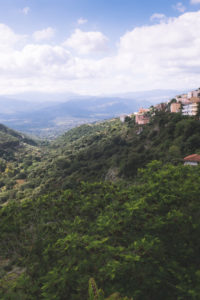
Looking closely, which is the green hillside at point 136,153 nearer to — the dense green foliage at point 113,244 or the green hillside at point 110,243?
the green hillside at point 110,243

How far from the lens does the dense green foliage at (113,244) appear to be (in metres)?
6.36

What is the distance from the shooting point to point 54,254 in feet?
28.5

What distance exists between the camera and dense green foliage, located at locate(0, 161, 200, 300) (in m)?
6.36

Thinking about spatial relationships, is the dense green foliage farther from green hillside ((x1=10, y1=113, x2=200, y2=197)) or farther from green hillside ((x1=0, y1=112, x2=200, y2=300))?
green hillside ((x1=10, y1=113, x2=200, y2=197))

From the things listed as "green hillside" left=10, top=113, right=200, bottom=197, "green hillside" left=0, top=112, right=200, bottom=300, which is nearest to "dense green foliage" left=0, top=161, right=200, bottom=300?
"green hillside" left=0, top=112, right=200, bottom=300

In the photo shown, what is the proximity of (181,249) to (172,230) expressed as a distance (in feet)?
2.37

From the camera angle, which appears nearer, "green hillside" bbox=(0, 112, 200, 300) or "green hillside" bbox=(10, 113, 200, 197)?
"green hillside" bbox=(0, 112, 200, 300)

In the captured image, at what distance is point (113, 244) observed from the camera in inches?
301

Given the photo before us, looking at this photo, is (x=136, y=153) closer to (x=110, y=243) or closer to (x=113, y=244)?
(x=110, y=243)

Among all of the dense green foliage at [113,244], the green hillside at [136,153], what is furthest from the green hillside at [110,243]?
the green hillside at [136,153]

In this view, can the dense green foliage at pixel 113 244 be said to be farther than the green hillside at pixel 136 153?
No

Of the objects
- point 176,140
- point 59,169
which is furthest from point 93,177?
point 59,169

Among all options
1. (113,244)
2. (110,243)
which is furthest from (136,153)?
(113,244)

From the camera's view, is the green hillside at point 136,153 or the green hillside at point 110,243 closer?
the green hillside at point 110,243
